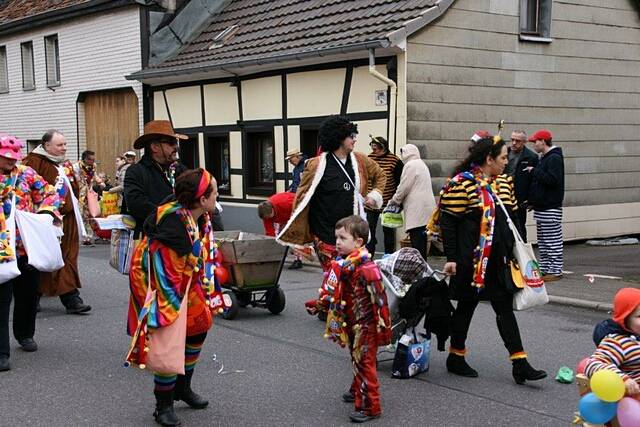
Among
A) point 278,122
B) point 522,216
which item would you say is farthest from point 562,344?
point 278,122

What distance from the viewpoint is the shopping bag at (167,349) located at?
4.75 metres

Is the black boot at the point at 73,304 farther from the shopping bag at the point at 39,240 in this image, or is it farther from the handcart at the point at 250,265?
the shopping bag at the point at 39,240

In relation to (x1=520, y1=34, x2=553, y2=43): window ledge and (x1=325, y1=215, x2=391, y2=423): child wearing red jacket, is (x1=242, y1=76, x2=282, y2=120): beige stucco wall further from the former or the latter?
(x1=325, y1=215, x2=391, y2=423): child wearing red jacket

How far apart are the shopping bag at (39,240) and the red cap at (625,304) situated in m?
4.62

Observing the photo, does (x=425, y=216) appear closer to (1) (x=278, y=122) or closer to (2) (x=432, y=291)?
(2) (x=432, y=291)

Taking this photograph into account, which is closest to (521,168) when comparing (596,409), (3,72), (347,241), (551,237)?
(551,237)

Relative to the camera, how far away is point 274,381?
6117 mm

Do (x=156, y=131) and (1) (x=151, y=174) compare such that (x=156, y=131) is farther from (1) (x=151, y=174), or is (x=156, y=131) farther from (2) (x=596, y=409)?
(2) (x=596, y=409)

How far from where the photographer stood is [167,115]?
19.0 m

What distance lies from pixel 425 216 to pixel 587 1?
7873mm

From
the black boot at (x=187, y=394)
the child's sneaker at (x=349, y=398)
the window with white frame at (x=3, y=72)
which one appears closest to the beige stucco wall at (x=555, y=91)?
the child's sneaker at (x=349, y=398)

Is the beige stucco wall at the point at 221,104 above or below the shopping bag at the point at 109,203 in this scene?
above

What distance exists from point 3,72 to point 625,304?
→ 25.2 metres

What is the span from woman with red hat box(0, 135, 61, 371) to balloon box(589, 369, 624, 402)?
4.57 m
